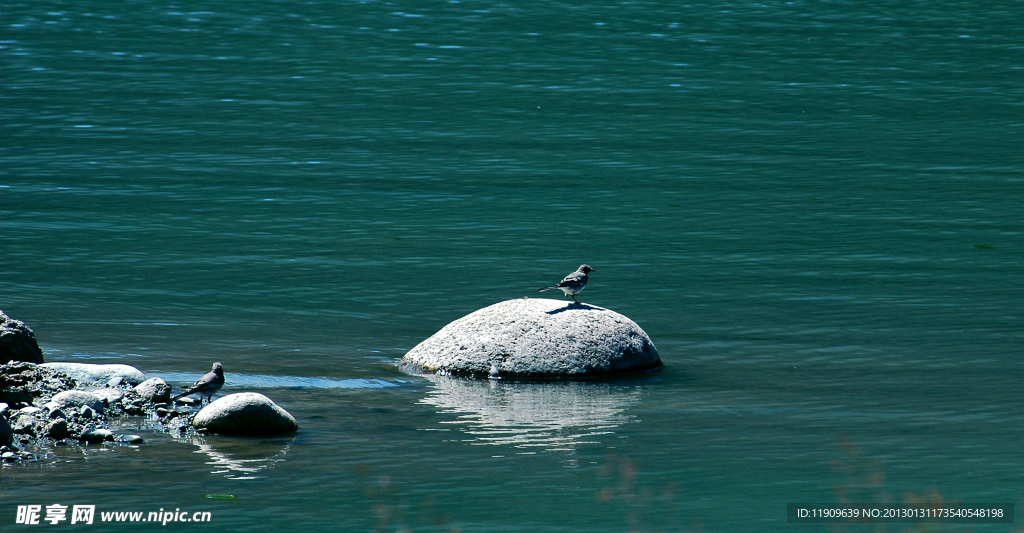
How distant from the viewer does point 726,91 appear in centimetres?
4122

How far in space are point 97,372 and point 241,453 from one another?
2724 mm

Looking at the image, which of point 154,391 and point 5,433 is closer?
point 5,433

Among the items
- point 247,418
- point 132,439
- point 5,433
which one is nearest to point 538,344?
point 247,418

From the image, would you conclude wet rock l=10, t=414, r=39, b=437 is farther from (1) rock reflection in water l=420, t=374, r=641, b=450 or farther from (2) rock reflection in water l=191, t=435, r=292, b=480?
(1) rock reflection in water l=420, t=374, r=641, b=450

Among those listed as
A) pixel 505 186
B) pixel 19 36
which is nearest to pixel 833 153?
pixel 505 186

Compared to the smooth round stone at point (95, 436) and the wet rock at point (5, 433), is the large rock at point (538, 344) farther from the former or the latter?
the wet rock at point (5, 433)

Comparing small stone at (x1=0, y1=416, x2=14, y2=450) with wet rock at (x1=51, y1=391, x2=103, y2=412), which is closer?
small stone at (x1=0, y1=416, x2=14, y2=450)

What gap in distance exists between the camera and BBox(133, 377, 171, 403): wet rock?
535 inches

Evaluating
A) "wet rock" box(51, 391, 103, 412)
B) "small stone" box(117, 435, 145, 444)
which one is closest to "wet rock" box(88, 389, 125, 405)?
"wet rock" box(51, 391, 103, 412)

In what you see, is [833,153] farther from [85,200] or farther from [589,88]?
[85,200]

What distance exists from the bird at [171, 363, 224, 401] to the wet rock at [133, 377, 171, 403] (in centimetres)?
17

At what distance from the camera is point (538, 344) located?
15.5m

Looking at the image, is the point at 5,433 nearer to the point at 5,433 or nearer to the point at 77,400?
the point at 5,433

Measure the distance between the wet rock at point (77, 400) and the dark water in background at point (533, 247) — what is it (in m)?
0.90
